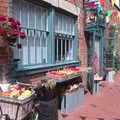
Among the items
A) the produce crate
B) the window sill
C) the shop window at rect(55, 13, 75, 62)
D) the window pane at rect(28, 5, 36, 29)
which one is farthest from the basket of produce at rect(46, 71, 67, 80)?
the produce crate

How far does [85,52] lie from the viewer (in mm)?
10922

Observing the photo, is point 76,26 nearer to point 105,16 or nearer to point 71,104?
point 71,104

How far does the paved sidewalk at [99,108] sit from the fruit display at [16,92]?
7.85 ft

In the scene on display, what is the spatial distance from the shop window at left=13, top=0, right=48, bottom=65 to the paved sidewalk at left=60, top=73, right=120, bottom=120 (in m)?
1.62

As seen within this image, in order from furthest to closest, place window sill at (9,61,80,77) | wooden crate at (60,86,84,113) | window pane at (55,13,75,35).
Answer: window pane at (55,13,75,35)
wooden crate at (60,86,84,113)
window sill at (9,61,80,77)

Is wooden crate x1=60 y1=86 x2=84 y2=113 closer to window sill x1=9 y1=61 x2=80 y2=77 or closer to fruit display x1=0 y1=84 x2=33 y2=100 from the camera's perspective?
window sill x1=9 y1=61 x2=80 y2=77

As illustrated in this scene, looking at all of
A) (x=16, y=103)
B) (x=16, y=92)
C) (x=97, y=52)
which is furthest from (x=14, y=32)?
(x=97, y=52)

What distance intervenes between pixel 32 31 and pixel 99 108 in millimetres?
2875

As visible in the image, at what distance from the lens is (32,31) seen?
7.04 metres

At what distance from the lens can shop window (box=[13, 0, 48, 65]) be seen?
21.3ft

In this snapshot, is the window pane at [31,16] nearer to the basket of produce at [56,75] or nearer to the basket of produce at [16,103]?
the basket of produce at [56,75]

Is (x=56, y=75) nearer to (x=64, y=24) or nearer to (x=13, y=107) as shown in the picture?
(x=64, y=24)

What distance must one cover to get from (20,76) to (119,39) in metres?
12.3

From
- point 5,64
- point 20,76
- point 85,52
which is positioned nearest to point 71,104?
point 20,76
